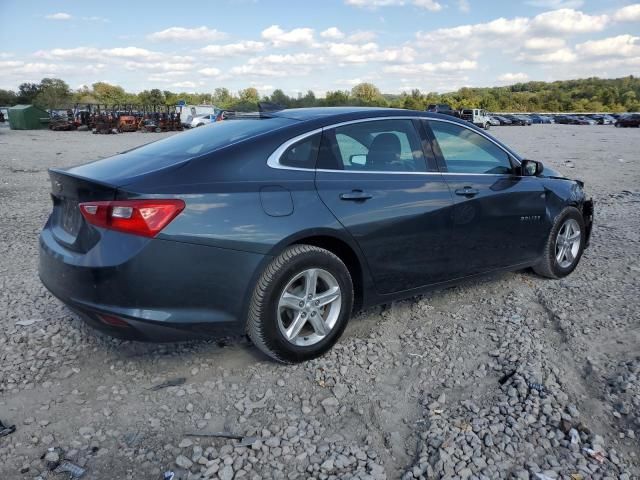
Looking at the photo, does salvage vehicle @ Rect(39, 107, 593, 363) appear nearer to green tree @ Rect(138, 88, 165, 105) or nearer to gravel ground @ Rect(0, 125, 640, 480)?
gravel ground @ Rect(0, 125, 640, 480)

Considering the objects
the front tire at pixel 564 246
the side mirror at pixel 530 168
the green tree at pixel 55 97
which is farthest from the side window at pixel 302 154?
the green tree at pixel 55 97

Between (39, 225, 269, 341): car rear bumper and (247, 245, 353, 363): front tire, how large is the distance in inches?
4.7

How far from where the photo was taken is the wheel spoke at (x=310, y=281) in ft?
11.0

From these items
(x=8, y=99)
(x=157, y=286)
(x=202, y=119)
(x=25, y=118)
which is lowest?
(x=157, y=286)

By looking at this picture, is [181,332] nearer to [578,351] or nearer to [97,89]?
[578,351]

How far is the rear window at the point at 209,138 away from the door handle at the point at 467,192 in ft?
4.73

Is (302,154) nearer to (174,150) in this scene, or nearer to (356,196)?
(356,196)

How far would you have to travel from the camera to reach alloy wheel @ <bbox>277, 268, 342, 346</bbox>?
3316 mm

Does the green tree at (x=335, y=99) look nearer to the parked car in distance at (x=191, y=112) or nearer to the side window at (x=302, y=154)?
the parked car in distance at (x=191, y=112)

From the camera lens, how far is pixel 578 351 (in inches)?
143

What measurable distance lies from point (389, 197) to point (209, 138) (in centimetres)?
131

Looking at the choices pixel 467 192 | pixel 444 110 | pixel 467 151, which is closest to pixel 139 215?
pixel 467 192

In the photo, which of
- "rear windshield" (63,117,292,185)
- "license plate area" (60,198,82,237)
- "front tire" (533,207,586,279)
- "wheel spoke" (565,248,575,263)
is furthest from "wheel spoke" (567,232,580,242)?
"license plate area" (60,198,82,237)

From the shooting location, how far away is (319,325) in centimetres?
347
